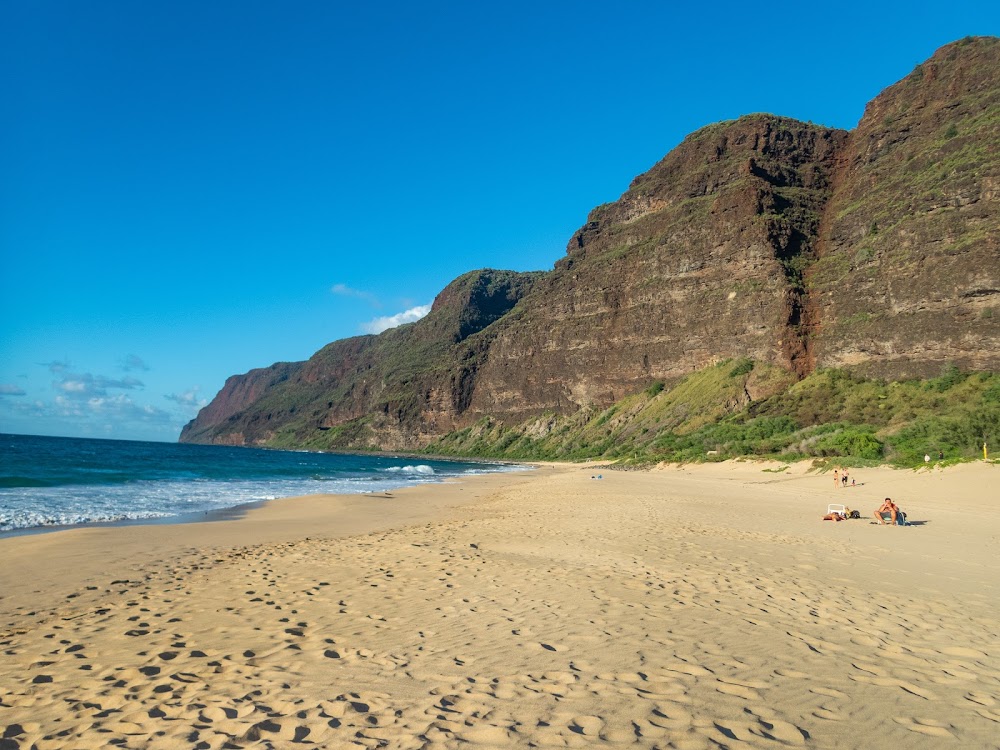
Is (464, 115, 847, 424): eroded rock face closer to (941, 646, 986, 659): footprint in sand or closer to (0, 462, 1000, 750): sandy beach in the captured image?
(0, 462, 1000, 750): sandy beach

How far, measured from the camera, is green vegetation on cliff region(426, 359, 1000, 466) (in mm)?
33500

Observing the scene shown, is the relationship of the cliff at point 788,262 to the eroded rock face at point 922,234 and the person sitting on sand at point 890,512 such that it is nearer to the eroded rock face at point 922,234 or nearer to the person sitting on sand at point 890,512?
the eroded rock face at point 922,234

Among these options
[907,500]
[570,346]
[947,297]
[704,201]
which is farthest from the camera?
[570,346]

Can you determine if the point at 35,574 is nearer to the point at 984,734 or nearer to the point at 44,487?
the point at 984,734

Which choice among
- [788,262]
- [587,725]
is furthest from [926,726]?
[788,262]

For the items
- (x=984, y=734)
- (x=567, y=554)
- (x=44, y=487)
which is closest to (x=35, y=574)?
(x=567, y=554)

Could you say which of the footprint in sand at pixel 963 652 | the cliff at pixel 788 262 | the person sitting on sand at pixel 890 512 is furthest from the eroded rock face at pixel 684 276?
the footprint in sand at pixel 963 652

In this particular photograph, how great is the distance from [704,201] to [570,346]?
34141 millimetres

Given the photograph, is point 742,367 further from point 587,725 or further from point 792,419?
Answer: point 587,725

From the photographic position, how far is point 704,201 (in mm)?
90062

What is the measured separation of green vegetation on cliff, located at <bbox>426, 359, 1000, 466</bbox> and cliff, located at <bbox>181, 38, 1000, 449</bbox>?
7.17ft

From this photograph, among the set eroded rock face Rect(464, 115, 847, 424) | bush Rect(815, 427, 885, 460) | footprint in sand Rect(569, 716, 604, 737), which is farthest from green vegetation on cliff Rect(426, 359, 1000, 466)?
footprint in sand Rect(569, 716, 604, 737)

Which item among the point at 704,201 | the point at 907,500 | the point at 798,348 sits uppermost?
the point at 704,201

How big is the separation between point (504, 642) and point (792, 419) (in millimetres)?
51837
